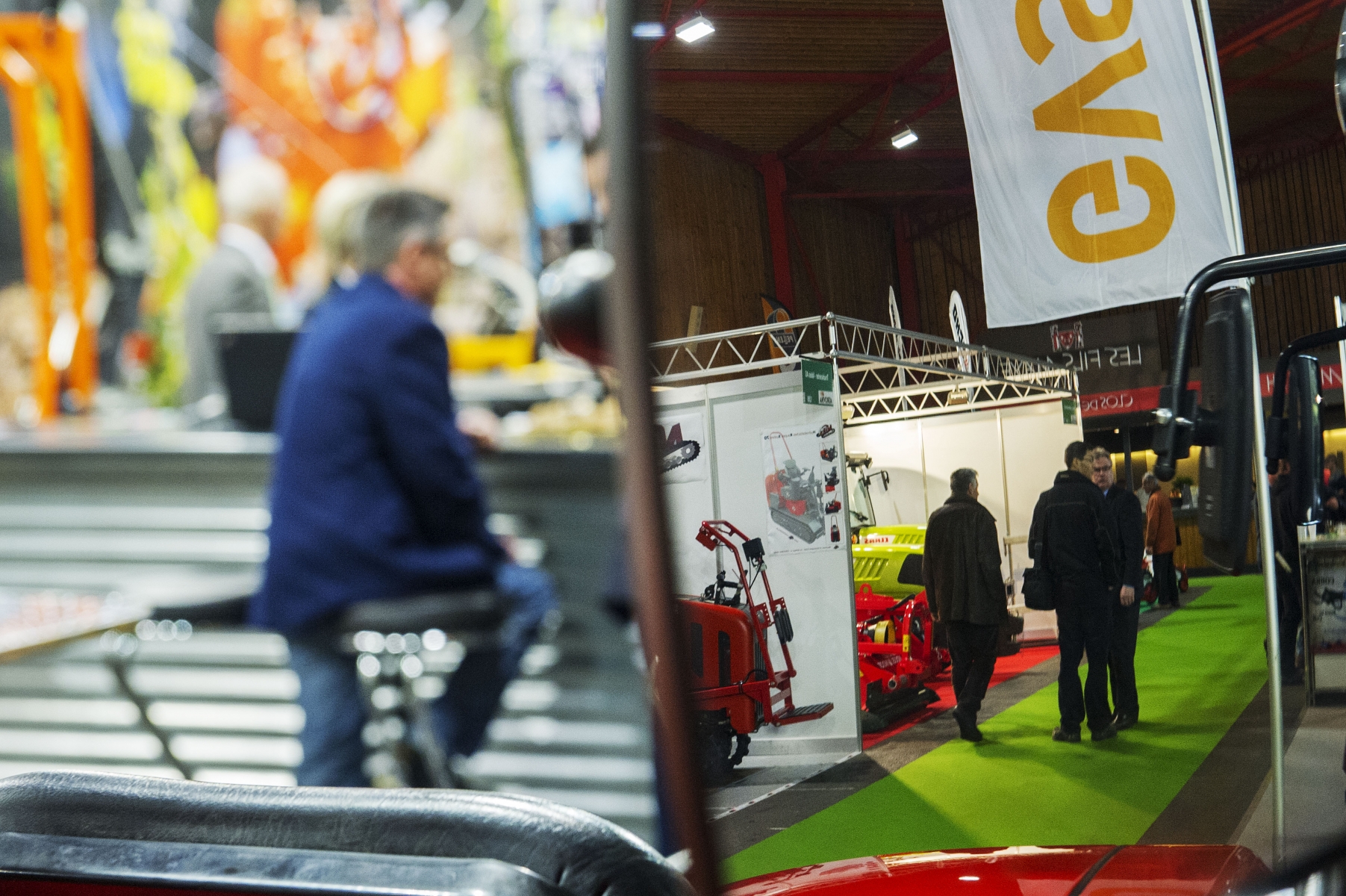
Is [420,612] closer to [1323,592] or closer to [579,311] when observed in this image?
[579,311]

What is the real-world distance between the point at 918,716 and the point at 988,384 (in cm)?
21

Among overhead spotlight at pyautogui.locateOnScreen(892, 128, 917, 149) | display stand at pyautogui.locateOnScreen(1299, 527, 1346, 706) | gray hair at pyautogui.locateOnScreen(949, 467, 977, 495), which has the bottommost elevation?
display stand at pyautogui.locateOnScreen(1299, 527, 1346, 706)

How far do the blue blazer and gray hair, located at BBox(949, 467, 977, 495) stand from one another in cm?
27

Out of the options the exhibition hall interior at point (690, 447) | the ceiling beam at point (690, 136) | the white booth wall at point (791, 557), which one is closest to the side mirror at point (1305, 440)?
the exhibition hall interior at point (690, 447)

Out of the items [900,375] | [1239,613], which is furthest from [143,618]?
[1239,613]

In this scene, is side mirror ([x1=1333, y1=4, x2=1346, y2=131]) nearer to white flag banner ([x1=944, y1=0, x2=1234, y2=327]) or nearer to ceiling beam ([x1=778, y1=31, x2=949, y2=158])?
white flag banner ([x1=944, y1=0, x2=1234, y2=327])

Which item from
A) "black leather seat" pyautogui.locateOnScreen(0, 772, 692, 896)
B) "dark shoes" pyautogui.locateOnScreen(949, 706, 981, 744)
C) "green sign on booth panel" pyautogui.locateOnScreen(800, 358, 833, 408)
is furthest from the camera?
"dark shoes" pyautogui.locateOnScreen(949, 706, 981, 744)

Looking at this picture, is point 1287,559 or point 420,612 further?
point 1287,559

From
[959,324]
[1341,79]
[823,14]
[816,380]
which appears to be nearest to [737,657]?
[816,380]

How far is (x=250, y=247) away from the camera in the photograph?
1.49ft

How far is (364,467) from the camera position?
0.44 meters

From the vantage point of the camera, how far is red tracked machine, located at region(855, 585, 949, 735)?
0.52 meters

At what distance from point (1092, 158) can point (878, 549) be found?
12.0 inches

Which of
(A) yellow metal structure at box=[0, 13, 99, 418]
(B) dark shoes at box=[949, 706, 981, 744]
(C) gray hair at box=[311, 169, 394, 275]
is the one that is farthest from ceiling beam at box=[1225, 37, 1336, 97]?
(A) yellow metal structure at box=[0, 13, 99, 418]
